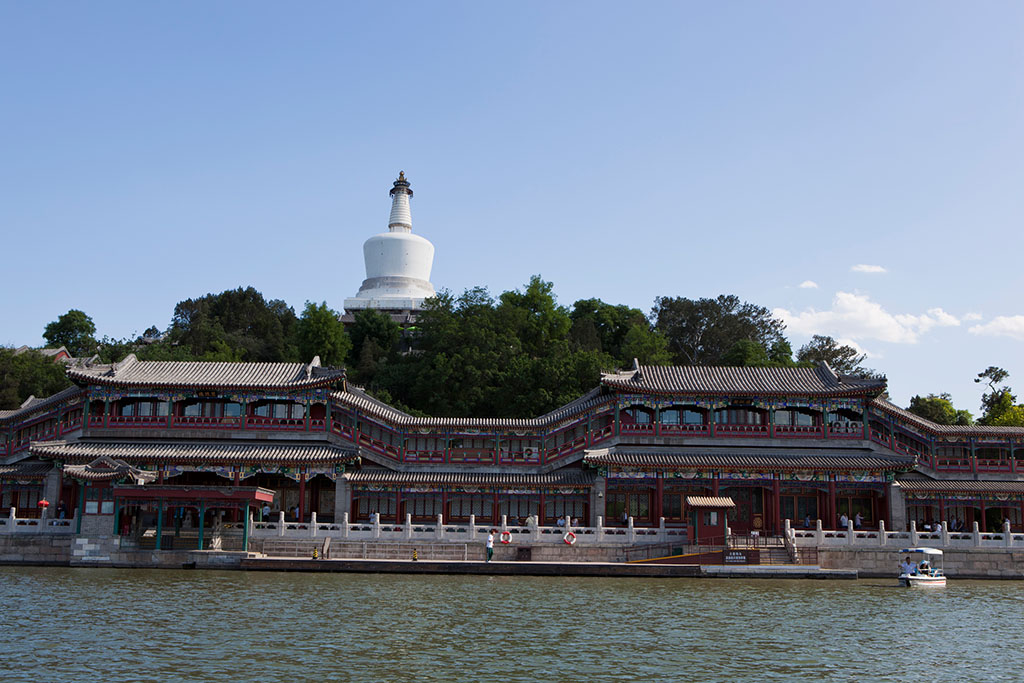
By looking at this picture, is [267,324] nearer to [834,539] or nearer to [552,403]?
[552,403]

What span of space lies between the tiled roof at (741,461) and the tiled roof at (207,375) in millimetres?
11841

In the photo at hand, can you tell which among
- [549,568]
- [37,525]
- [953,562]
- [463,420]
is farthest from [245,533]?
[953,562]

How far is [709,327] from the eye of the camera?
74312 millimetres

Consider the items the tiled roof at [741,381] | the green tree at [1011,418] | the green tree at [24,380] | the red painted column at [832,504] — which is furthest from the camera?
the green tree at [24,380]

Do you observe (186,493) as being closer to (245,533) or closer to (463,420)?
(245,533)

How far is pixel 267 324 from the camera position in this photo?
8138 cm

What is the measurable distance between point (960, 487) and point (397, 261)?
53106mm

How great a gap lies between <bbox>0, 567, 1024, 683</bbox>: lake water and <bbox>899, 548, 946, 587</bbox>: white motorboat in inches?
51.1

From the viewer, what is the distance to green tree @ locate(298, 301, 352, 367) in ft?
220

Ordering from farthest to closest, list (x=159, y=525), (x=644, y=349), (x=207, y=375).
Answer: (x=644, y=349) → (x=207, y=375) → (x=159, y=525)

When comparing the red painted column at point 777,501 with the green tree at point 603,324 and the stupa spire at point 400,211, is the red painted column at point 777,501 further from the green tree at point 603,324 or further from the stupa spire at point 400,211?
the stupa spire at point 400,211

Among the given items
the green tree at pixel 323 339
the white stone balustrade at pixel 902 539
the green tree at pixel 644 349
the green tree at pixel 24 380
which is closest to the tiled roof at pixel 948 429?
the white stone balustrade at pixel 902 539

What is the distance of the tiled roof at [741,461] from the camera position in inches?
1463

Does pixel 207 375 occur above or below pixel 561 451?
above
